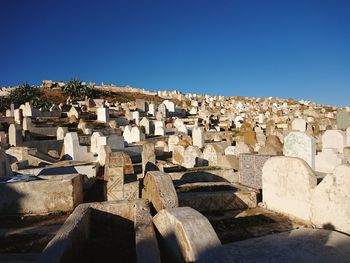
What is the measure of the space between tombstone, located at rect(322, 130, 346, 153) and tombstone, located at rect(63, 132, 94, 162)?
1186 cm

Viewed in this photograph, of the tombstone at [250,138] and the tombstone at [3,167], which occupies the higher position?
the tombstone at [250,138]

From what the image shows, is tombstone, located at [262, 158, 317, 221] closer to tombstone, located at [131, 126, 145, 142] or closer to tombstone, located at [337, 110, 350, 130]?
tombstone, located at [131, 126, 145, 142]

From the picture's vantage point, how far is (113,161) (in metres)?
8.09

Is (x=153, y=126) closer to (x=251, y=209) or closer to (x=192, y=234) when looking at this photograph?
(x=251, y=209)

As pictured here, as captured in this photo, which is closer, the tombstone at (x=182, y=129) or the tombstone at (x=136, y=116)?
the tombstone at (x=182, y=129)

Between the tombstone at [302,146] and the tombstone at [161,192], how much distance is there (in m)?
7.04

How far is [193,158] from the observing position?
45.2 feet

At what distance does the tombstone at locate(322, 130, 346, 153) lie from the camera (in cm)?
1348

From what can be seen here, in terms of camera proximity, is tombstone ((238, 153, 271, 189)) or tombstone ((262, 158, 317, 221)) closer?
tombstone ((262, 158, 317, 221))

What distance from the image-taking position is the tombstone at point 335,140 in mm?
13484

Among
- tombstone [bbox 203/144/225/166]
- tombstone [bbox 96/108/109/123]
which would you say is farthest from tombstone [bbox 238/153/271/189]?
tombstone [bbox 96/108/109/123]

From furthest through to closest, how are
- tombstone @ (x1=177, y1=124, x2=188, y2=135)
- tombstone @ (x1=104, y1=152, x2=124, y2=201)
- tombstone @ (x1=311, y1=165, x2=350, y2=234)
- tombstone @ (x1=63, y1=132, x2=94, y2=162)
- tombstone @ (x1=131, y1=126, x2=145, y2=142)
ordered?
tombstone @ (x1=177, y1=124, x2=188, y2=135) < tombstone @ (x1=131, y1=126, x2=145, y2=142) < tombstone @ (x1=63, y1=132, x2=94, y2=162) < tombstone @ (x1=104, y1=152, x2=124, y2=201) < tombstone @ (x1=311, y1=165, x2=350, y2=234)

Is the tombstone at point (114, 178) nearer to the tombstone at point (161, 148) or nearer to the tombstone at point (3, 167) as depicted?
the tombstone at point (3, 167)

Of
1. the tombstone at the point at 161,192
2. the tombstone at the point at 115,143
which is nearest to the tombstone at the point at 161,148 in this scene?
the tombstone at the point at 115,143
